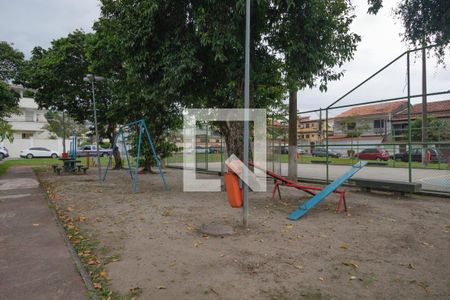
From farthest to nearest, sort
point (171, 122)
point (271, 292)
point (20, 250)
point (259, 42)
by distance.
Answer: point (171, 122) → point (259, 42) → point (20, 250) → point (271, 292)

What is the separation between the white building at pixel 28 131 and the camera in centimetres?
4331

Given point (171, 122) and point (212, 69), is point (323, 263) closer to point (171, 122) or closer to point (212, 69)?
point (212, 69)

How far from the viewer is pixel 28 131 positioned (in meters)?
48.8

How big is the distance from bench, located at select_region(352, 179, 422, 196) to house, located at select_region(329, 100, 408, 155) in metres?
1.86

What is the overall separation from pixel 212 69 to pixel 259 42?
151 cm

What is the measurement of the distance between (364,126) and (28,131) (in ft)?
166

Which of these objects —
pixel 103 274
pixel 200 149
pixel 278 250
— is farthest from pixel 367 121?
pixel 103 274

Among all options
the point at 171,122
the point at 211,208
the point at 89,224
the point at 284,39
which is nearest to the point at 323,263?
the point at 211,208

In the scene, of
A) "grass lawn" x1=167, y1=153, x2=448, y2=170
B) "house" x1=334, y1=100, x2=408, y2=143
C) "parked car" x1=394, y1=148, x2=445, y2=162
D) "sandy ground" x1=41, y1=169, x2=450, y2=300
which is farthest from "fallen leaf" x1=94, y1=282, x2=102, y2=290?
"parked car" x1=394, y1=148, x2=445, y2=162

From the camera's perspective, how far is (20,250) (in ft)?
15.0

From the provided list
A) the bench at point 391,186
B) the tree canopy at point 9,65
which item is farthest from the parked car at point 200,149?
the tree canopy at point 9,65

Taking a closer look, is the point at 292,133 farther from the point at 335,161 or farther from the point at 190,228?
the point at 190,228

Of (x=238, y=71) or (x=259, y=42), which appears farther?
(x=259, y=42)

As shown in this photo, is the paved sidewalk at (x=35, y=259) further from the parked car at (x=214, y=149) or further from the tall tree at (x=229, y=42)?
the parked car at (x=214, y=149)
